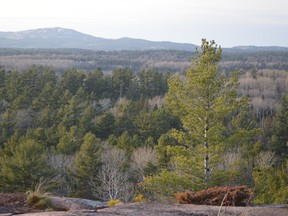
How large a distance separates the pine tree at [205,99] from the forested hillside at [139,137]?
4 centimetres

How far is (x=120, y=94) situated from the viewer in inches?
2516

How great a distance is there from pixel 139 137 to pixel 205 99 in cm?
2756

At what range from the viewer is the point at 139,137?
4384 cm

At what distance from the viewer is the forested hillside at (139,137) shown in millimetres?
16469

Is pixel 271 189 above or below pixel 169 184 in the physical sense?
below

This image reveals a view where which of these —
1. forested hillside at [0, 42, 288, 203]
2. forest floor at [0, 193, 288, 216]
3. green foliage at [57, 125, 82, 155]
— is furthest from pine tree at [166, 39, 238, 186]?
green foliage at [57, 125, 82, 155]

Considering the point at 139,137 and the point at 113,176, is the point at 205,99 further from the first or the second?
the point at 139,137

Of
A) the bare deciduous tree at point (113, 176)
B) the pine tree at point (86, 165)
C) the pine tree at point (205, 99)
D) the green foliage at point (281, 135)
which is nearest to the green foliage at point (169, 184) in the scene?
the pine tree at point (205, 99)

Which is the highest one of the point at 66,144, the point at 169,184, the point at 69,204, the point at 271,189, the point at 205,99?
the point at 205,99

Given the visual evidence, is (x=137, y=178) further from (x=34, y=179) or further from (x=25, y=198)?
(x=25, y=198)

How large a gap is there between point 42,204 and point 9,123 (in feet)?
113

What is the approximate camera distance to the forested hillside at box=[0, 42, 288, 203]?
16.5m

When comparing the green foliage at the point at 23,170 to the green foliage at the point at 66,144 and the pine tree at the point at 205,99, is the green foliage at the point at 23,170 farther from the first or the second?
the pine tree at the point at 205,99

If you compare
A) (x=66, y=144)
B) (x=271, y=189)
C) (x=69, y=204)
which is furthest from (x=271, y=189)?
(x=66, y=144)
